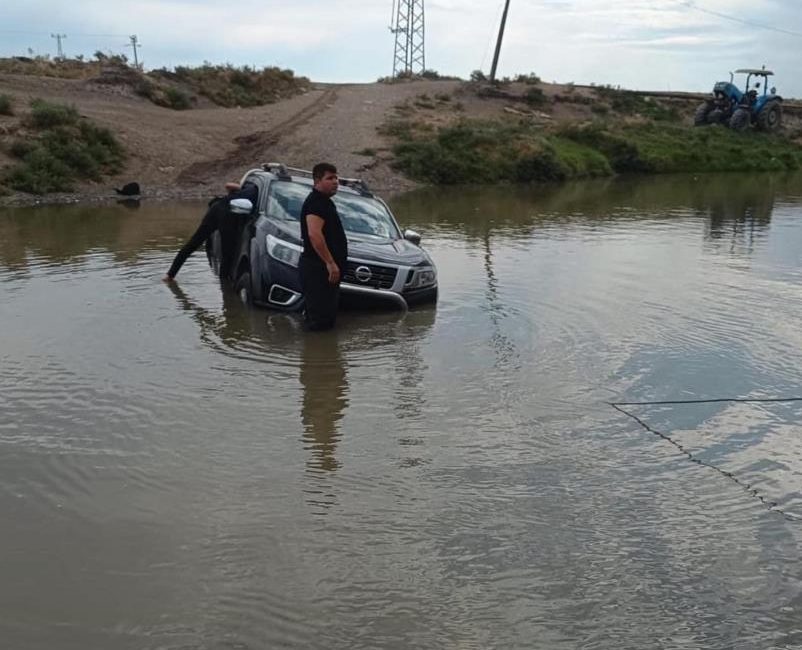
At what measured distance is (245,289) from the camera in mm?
9742

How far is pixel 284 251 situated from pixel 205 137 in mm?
21865

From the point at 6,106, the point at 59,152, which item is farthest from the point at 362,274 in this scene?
the point at 6,106

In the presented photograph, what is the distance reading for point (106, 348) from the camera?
7867mm

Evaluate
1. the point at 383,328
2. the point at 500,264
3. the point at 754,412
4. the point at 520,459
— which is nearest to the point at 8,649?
the point at 520,459

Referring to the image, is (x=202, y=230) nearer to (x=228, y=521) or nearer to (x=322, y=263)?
(x=322, y=263)

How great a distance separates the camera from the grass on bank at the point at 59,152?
2273cm

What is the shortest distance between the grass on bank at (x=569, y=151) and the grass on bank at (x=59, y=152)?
9768 mm

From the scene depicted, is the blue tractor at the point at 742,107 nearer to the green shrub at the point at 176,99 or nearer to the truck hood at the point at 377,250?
the green shrub at the point at 176,99

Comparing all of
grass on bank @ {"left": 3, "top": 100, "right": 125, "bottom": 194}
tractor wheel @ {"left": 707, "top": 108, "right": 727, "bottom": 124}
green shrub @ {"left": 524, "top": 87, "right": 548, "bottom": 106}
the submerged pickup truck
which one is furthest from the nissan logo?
tractor wheel @ {"left": 707, "top": 108, "right": 727, "bottom": 124}

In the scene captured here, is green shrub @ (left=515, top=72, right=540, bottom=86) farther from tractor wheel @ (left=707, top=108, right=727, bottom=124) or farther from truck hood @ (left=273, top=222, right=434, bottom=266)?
truck hood @ (left=273, top=222, right=434, bottom=266)

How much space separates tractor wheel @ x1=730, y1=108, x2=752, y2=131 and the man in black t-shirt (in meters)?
42.7

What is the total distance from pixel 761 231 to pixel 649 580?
16.3m

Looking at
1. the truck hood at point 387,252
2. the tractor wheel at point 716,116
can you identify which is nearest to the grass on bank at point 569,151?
the tractor wheel at point 716,116

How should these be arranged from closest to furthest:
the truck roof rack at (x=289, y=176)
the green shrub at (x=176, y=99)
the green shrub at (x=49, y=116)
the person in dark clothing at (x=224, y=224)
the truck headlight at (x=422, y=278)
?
the truck headlight at (x=422, y=278) → the person in dark clothing at (x=224, y=224) → the truck roof rack at (x=289, y=176) → the green shrub at (x=49, y=116) → the green shrub at (x=176, y=99)
